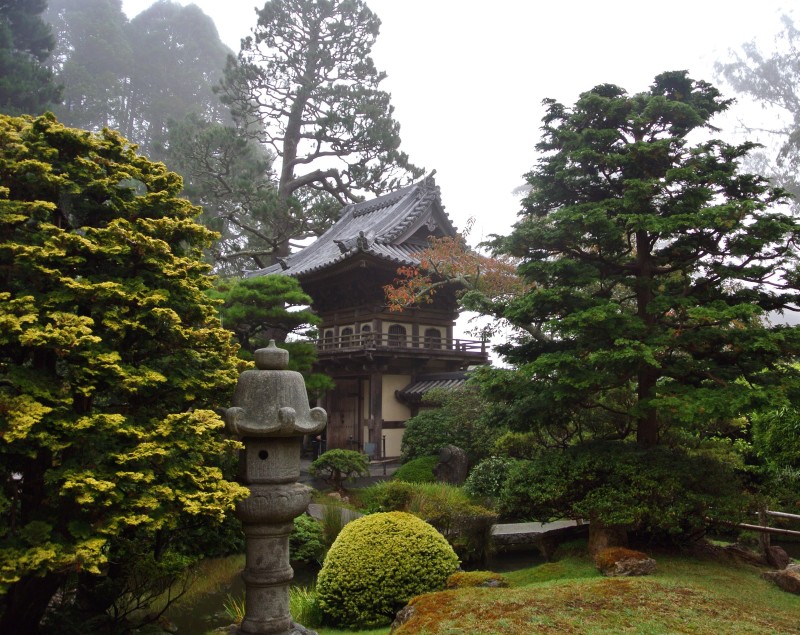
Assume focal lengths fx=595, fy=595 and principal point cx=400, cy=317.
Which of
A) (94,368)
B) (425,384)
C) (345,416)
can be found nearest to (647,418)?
(94,368)

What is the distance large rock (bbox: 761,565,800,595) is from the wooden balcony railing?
1238 centimetres

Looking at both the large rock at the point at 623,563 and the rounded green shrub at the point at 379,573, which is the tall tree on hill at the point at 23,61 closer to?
the rounded green shrub at the point at 379,573

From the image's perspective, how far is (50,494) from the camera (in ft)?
15.6

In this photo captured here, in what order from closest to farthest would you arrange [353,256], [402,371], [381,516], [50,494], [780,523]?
[50,494]
[381,516]
[780,523]
[353,256]
[402,371]

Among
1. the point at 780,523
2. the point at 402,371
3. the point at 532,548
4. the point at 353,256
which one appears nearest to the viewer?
the point at 780,523

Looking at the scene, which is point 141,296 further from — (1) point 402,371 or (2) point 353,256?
(1) point 402,371

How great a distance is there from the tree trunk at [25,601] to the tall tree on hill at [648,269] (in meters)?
5.76

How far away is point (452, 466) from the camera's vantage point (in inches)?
598

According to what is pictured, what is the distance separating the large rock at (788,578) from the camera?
7.20m

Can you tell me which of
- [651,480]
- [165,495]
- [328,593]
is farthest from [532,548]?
[165,495]

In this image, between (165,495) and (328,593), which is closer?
(165,495)

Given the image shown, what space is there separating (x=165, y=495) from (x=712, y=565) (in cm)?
720

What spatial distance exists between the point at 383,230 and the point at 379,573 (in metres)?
15.3

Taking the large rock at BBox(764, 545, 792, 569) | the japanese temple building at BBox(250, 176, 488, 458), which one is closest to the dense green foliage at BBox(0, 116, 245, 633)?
the large rock at BBox(764, 545, 792, 569)
